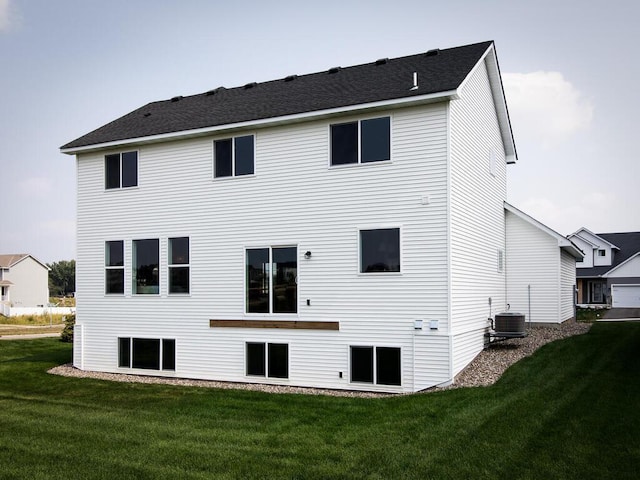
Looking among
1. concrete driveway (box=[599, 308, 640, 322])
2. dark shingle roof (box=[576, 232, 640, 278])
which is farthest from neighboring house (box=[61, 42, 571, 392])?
dark shingle roof (box=[576, 232, 640, 278])

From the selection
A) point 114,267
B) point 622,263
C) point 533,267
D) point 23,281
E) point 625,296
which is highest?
point 114,267

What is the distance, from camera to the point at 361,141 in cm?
1323

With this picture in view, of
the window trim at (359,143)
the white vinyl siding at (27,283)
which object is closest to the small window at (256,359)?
the window trim at (359,143)

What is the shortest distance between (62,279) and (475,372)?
11693 centimetres

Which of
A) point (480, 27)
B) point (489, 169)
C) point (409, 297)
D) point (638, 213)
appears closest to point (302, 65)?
point (480, 27)

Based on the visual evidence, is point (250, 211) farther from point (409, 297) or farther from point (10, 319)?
point (10, 319)

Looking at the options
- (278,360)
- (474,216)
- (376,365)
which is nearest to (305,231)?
(278,360)

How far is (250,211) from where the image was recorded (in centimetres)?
1434

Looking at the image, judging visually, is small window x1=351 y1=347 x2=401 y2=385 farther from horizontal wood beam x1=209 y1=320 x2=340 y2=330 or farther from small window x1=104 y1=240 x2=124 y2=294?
small window x1=104 y1=240 x2=124 y2=294

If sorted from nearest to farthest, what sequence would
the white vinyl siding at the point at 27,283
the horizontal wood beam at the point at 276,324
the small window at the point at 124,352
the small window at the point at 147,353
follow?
the horizontal wood beam at the point at 276,324 < the small window at the point at 147,353 < the small window at the point at 124,352 < the white vinyl siding at the point at 27,283

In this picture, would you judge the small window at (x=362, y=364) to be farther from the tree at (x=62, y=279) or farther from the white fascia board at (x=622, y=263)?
the tree at (x=62, y=279)

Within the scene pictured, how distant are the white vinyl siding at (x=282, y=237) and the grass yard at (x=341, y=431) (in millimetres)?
1706

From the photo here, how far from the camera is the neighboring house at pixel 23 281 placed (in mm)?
62312

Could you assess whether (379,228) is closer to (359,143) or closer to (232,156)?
(359,143)
